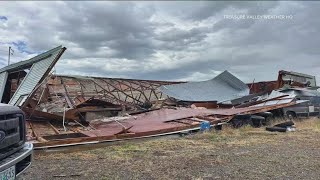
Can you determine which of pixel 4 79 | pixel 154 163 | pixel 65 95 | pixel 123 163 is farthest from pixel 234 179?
pixel 4 79

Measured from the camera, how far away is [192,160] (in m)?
7.43

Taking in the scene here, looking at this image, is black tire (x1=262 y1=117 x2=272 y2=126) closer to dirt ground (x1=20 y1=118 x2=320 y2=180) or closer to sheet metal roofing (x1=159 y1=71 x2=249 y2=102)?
dirt ground (x1=20 y1=118 x2=320 y2=180)

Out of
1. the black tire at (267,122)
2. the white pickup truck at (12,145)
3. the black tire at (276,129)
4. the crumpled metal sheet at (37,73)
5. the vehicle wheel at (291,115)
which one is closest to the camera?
the white pickup truck at (12,145)

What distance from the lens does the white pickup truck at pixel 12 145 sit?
3904 millimetres

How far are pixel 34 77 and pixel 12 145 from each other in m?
8.50

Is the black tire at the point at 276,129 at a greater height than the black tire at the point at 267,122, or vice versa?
the black tire at the point at 267,122

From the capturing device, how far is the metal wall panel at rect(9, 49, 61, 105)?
1198 centimetres

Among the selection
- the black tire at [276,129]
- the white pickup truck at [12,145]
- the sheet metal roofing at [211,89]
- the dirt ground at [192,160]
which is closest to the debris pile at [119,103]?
the sheet metal roofing at [211,89]

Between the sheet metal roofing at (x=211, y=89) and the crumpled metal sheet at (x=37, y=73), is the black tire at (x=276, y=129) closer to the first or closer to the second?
the sheet metal roofing at (x=211, y=89)

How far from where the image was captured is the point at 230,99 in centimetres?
1970

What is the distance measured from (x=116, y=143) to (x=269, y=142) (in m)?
4.31

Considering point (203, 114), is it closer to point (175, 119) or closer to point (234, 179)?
point (175, 119)

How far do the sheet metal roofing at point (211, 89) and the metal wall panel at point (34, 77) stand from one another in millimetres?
7318

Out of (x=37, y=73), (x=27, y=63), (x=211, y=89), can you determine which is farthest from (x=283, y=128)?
(x=27, y=63)
